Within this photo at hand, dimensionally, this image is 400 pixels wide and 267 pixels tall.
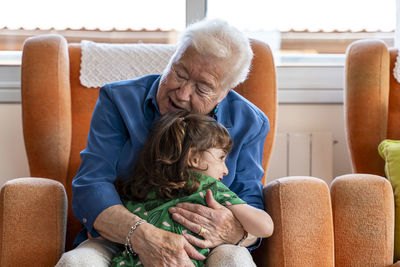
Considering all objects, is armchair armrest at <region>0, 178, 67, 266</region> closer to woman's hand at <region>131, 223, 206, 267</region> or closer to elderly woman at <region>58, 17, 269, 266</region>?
elderly woman at <region>58, 17, 269, 266</region>

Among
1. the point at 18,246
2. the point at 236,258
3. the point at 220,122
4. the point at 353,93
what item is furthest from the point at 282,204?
the point at 353,93

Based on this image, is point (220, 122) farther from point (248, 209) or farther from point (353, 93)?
point (353, 93)

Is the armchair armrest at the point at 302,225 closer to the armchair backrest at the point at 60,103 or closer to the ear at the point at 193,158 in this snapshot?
the ear at the point at 193,158

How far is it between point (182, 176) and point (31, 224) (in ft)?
1.37

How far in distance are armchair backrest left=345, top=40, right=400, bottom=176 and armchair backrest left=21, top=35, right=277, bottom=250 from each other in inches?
14.7

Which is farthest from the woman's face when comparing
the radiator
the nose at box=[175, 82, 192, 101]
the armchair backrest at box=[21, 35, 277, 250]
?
the radiator

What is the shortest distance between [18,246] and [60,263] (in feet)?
0.63

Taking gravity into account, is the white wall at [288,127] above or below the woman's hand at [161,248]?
below

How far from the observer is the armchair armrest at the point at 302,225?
1.38 meters

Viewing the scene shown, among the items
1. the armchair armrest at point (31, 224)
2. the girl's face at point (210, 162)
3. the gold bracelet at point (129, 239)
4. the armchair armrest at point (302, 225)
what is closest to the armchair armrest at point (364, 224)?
the armchair armrest at point (302, 225)

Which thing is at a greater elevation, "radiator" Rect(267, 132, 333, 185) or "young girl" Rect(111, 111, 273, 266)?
"young girl" Rect(111, 111, 273, 266)

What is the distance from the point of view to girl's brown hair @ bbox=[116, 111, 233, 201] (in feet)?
4.53

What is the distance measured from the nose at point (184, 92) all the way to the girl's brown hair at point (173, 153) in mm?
44

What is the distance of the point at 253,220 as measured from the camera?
1370 mm
